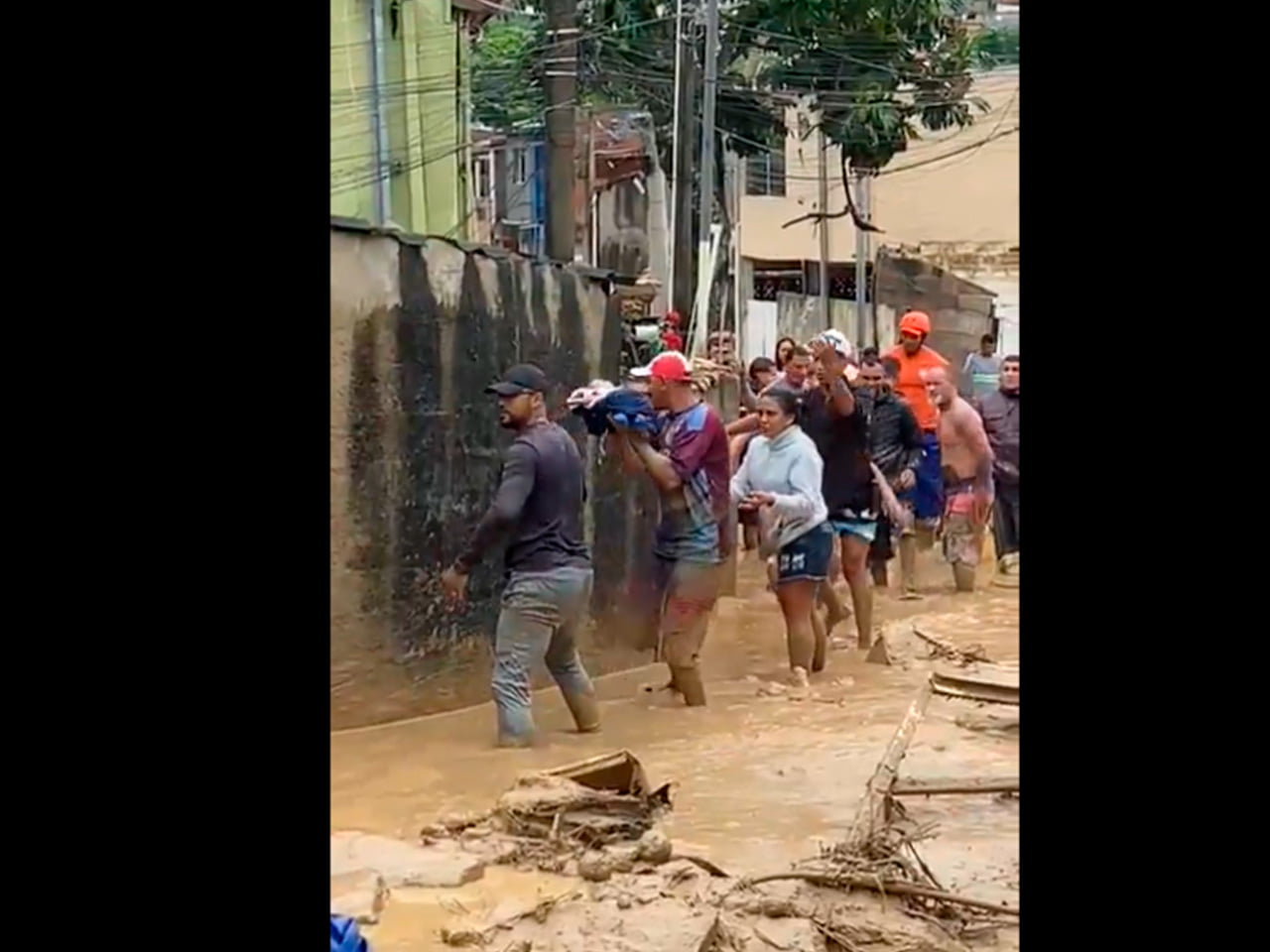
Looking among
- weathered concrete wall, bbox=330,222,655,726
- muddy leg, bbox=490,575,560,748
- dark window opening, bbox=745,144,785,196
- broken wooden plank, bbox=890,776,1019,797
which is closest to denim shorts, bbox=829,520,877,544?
weathered concrete wall, bbox=330,222,655,726

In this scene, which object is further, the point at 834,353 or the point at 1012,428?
the point at 1012,428

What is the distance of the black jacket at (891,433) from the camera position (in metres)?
9.36

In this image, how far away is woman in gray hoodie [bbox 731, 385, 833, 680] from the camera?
765 centimetres

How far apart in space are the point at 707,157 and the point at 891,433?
4.27 meters

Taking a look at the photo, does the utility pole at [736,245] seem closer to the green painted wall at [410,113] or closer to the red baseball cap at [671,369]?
the green painted wall at [410,113]

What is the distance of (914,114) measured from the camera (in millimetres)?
14305

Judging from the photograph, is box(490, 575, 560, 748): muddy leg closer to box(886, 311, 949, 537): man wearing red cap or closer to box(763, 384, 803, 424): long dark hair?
box(763, 384, 803, 424): long dark hair

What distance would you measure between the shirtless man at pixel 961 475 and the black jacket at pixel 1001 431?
0.04 meters

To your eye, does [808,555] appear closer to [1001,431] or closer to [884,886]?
[1001,431]

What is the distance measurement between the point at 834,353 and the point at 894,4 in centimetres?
557

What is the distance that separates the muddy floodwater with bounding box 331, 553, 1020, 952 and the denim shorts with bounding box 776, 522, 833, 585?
555 mm
